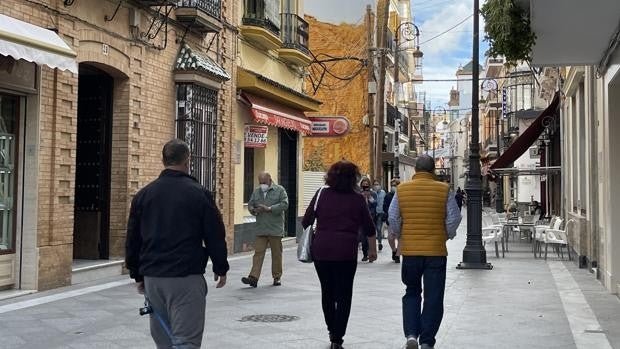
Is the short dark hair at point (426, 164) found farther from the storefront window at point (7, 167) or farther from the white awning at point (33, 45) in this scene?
the storefront window at point (7, 167)

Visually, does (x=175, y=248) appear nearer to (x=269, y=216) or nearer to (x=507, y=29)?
(x=507, y=29)

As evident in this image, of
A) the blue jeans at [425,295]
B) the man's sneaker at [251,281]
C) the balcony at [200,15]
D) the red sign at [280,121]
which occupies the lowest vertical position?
the man's sneaker at [251,281]

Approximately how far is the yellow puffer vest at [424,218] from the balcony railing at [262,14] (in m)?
12.0

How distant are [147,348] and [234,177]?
10767 millimetres

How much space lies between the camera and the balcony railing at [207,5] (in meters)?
14.3

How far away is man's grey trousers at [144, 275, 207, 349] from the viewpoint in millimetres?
4805

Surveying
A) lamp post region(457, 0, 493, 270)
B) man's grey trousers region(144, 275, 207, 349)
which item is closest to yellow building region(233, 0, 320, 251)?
lamp post region(457, 0, 493, 270)

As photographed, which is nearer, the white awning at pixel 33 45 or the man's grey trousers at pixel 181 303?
the man's grey trousers at pixel 181 303

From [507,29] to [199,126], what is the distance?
28.1 feet

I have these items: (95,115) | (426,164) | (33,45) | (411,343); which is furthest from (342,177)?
(95,115)

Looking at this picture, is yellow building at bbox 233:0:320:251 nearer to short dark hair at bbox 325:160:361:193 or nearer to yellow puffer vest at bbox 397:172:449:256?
short dark hair at bbox 325:160:361:193

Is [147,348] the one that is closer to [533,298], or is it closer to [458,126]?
[533,298]

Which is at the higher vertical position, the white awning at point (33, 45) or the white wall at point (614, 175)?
the white awning at point (33, 45)

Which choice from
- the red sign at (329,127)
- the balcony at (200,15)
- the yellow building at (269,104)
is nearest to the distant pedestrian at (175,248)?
the balcony at (200,15)
